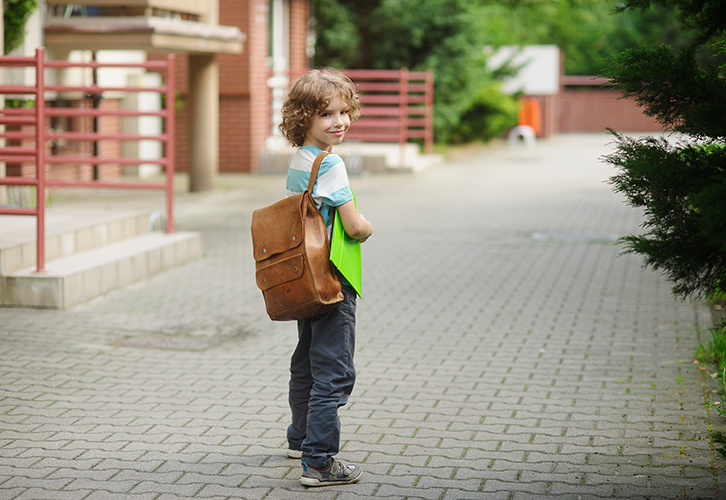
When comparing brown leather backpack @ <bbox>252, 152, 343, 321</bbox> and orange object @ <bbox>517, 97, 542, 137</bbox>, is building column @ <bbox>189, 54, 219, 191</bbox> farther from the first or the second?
orange object @ <bbox>517, 97, 542, 137</bbox>

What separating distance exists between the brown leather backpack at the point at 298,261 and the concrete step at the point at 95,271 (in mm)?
3899

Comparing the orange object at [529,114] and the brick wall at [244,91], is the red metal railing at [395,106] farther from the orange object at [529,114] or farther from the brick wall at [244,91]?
the orange object at [529,114]

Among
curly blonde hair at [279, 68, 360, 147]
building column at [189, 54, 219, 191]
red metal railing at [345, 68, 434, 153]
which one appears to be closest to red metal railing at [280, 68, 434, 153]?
red metal railing at [345, 68, 434, 153]

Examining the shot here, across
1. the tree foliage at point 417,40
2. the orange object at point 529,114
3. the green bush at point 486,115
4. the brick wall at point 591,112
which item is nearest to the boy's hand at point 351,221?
the tree foliage at point 417,40

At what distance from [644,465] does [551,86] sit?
34.1 m

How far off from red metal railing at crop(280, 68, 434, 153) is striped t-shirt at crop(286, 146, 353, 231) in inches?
606

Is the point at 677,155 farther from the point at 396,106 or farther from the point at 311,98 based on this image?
the point at 396,106

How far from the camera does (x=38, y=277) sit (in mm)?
7180

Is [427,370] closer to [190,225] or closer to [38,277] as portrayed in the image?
[38,277]

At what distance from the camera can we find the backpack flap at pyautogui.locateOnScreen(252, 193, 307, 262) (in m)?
3.72

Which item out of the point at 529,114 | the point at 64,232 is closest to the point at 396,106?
the point at 529,114

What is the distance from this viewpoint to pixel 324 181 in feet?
12.3

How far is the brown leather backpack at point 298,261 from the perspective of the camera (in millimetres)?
3703

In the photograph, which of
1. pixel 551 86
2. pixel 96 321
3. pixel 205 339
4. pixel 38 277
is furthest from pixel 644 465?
pixel 551 86
